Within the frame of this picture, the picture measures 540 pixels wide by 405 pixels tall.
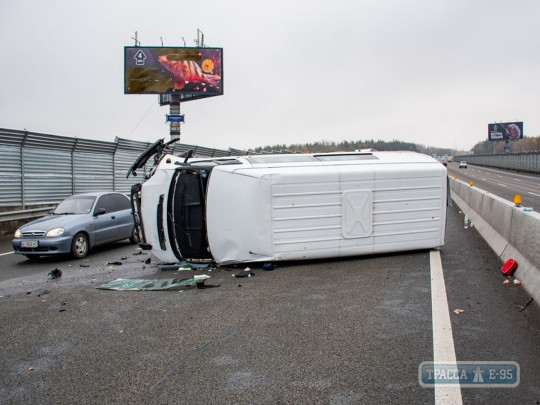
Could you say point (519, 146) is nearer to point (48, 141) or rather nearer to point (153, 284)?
point (48, 141)

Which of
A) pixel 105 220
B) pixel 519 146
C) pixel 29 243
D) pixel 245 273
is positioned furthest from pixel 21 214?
pixel 519 146

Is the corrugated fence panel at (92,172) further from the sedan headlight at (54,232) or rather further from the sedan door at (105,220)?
the sedan headlight at (54,232)

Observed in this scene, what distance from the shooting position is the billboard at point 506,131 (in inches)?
3750

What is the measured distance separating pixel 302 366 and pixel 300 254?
4.48 meters

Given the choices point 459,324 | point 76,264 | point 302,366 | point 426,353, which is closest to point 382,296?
point 459,324

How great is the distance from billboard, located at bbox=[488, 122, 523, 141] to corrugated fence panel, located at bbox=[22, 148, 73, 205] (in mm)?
97810

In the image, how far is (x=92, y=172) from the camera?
19.7 m

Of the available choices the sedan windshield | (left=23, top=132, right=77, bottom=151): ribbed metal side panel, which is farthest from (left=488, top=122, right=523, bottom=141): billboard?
the sedan windshield

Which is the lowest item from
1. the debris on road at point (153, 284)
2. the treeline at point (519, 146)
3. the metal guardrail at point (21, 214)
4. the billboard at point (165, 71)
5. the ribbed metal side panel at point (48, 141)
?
the debris on road at point (153, 284)

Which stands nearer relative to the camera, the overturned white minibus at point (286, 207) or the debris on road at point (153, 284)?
the debris on road at point (153, 284)

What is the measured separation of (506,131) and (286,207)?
103 m

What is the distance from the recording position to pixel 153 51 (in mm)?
33781

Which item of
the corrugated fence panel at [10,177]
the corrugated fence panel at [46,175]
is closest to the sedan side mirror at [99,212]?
the corrugated fence panel at [10,177]

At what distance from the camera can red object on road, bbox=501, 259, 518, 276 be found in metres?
6.88
